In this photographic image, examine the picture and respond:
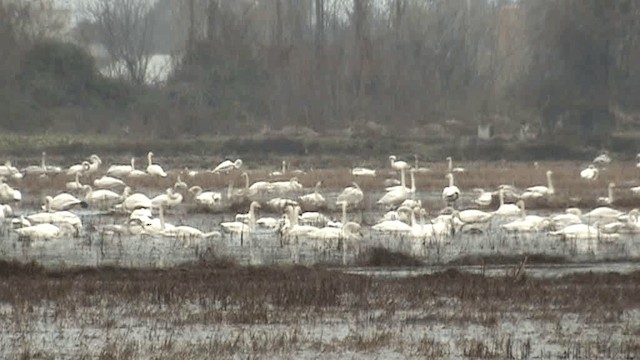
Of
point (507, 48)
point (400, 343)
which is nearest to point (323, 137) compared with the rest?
point (507, 48)

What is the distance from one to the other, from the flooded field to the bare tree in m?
36.3

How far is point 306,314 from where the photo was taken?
13.7m

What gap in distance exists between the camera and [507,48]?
222ft

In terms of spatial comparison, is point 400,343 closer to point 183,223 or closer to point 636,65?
point 183,223

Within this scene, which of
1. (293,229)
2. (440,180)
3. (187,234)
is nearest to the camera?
(293,229)

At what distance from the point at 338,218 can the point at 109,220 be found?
11.5 feet

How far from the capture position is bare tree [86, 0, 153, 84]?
6094 cm

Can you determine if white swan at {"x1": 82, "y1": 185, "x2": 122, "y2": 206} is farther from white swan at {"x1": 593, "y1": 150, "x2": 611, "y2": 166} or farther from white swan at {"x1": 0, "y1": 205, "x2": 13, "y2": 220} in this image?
white swan at {"x1": 593, "y1": 150, "x2": 611, "y2": 166}

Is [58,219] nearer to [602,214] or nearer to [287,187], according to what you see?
[602,214]

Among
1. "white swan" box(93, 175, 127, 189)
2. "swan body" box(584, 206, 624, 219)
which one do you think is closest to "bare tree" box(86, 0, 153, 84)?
"white swan" box(93, 175, 127, 189)

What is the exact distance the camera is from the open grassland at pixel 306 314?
11742 mm

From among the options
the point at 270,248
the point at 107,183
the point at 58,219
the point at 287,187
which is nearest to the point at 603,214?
the point at 270,248

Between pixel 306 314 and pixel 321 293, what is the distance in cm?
97

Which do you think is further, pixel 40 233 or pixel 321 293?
pixel 40 233
